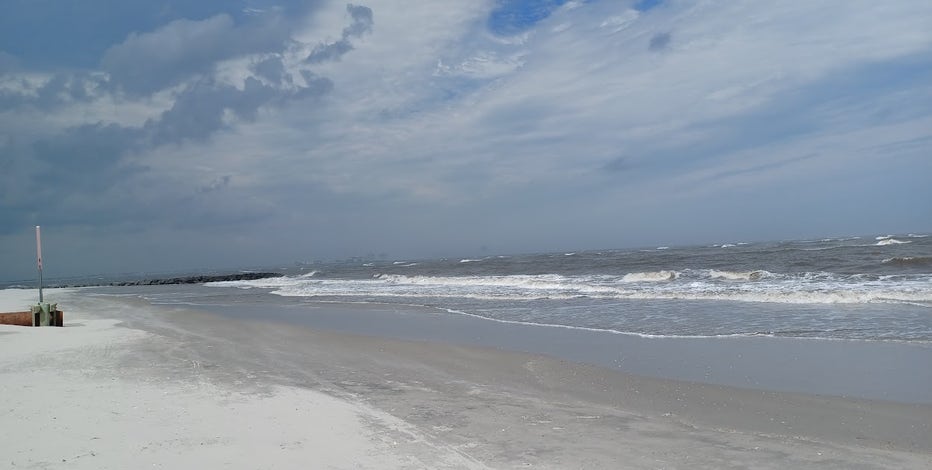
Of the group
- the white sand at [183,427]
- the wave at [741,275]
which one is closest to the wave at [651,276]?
the wave at [741,275]

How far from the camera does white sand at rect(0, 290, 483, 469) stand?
175 inches

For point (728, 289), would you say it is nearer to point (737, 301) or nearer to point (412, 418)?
point (737, 301)

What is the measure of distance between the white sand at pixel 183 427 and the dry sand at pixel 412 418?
0.07ft

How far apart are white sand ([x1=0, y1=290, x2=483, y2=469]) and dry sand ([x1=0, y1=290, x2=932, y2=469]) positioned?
22 millimetres

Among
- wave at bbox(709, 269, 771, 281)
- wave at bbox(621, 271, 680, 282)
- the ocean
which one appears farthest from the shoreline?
wave at bbox(621, 271, 680, 282)

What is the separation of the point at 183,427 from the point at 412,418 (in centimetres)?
209

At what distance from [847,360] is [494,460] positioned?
21.8 feet

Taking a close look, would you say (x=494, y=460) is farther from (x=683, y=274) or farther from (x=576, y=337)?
(x=683, y=274)

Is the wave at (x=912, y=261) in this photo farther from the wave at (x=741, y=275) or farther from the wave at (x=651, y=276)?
the wave at (x=651, y=276)

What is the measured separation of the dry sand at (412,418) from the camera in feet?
15.1

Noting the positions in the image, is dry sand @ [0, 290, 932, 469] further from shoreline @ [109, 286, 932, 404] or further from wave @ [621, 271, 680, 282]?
wave @ [621, 271, 680, 282]

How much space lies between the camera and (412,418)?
586 centimetres

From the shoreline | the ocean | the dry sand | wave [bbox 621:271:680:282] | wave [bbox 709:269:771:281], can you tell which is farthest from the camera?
wave [bbox 621:271:680:282]

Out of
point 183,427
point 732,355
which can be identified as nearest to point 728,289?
point 732,355
